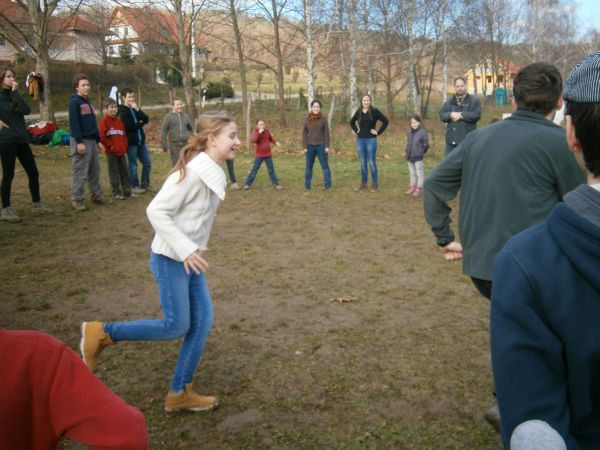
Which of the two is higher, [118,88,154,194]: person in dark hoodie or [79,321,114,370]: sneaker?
[118,88,154,194]: person in dark hoodie

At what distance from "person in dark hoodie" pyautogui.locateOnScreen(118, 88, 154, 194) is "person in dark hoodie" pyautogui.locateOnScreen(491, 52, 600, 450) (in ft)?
36.0

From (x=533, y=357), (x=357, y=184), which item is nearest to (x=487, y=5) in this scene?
(x=357, y=184)

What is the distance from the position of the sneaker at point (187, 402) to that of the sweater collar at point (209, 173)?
1.32 m

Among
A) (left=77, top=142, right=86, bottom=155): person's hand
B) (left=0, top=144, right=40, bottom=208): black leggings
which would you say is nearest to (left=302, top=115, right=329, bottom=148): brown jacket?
(left=77, top=142, right=86, bottom=155): person's hand

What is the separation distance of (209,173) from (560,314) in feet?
8.05

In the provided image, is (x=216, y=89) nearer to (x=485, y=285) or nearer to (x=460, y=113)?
(x=460, y=113)

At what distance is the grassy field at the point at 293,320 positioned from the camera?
12.0 feet

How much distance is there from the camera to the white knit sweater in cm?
332

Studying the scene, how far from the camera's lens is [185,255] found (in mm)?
3297

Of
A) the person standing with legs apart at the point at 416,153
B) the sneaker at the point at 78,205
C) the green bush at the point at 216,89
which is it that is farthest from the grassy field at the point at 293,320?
the green bush at the point at 216,89

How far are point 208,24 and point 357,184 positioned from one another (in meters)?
17.7

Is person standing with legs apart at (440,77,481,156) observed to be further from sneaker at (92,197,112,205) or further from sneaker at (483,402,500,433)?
sneaker at (483,402,500,433)

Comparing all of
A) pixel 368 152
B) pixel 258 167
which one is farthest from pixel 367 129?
pixel 258 167

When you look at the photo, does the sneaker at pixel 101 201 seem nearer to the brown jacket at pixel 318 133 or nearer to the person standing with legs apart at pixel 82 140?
the person standing with legs apart at pixel 82 140
